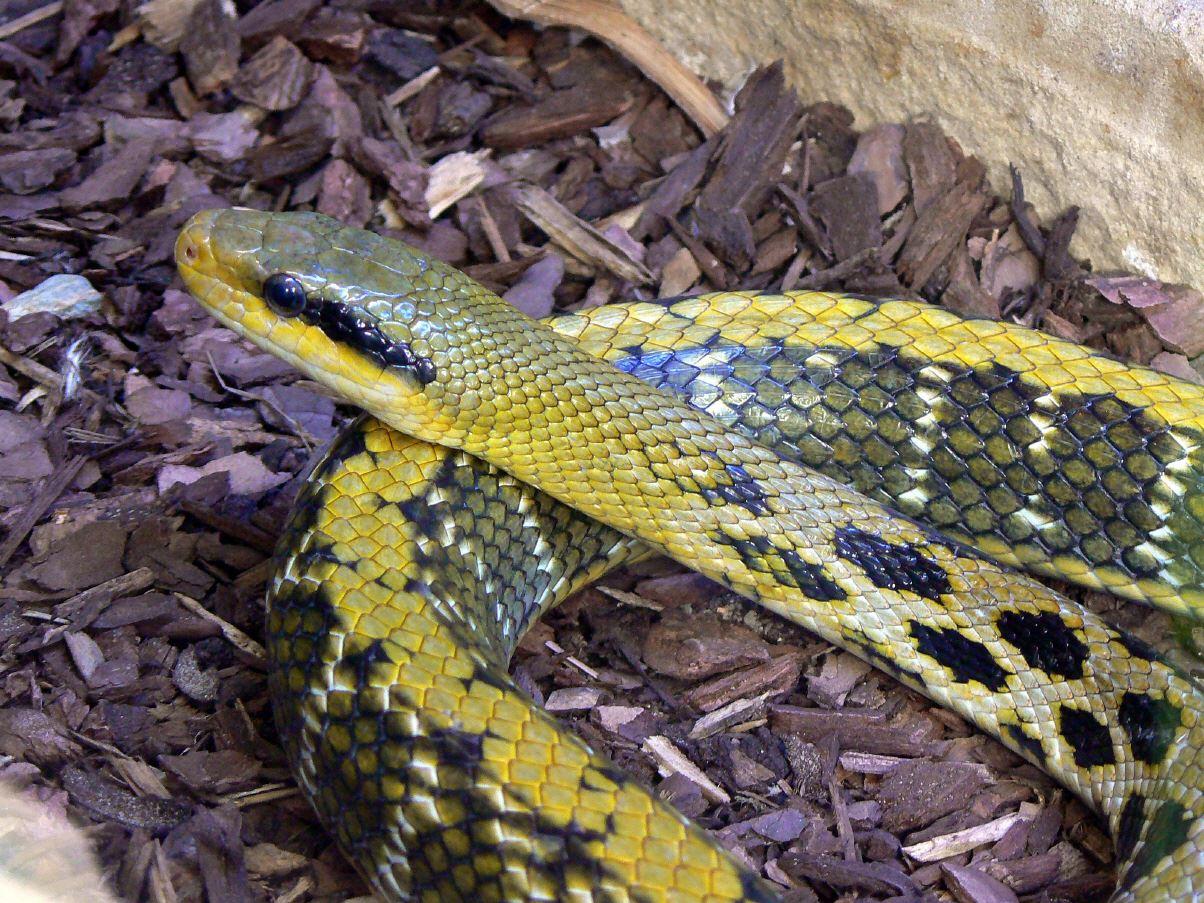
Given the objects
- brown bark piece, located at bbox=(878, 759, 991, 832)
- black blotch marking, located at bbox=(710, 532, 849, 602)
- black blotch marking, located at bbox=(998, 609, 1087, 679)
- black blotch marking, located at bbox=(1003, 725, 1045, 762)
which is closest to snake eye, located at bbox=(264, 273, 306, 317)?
black blotch marking, located at bbox=(710, 532, 849, 602)

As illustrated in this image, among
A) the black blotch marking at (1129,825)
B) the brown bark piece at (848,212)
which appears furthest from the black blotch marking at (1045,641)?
the brown bark piece at (848,212)

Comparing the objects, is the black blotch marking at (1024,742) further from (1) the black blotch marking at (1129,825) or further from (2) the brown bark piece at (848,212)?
(2) the brown bark piece at (848,212)

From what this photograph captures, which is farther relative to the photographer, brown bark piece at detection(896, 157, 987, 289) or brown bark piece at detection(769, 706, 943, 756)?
brown bark piece at detection(896, 157, 987, 289)

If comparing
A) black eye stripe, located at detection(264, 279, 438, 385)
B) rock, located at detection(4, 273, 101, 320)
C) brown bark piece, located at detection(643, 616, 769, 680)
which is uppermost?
black eye stripe, located at detection(264, 279, 438, 385)

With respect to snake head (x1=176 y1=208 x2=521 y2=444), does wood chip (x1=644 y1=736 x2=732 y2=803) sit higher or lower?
lower

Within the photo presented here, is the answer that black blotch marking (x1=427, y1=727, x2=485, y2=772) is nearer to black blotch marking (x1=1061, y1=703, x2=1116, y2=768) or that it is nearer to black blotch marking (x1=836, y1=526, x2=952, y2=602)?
black blotch marking (x1=836, y1=526, x2=952, y2=602)

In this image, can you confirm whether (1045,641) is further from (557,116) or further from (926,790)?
(557,116)

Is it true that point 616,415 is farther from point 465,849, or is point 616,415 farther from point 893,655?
point 465,849

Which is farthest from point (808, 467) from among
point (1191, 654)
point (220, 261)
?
point (220, 261)
